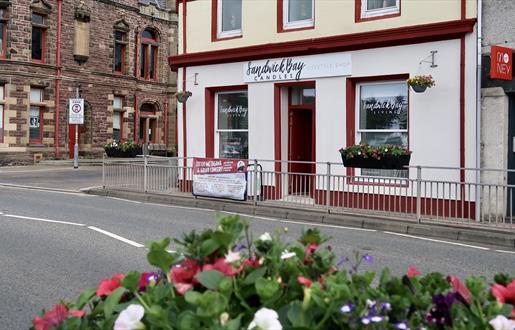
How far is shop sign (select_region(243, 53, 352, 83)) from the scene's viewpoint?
14.5 metres

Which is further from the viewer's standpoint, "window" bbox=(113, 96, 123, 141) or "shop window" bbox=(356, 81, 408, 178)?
"window" bbox=(113, 96, 123, 141)

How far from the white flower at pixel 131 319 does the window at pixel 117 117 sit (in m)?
34.4

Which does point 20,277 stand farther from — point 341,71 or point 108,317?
point 341,71

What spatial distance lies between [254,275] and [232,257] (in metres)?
0.14

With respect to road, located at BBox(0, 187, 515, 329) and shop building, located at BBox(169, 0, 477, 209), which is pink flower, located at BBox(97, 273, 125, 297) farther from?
shop building, located at BBox(169, 0, 477, 209)

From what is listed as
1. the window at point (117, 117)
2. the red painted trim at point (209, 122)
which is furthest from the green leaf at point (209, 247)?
the window at point (117, 117)

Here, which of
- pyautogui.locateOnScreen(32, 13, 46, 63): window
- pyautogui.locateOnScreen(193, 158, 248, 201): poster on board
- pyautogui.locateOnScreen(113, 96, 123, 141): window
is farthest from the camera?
pyautogui.locateOnScreen(113, 96, 123, 141): window

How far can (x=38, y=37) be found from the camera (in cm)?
3112

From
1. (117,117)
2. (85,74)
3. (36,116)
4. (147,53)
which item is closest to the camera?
(36,116)

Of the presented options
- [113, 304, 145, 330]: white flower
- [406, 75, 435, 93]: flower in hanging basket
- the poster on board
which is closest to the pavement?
the poster on board

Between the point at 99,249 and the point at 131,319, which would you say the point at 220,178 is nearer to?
the point at 99,249

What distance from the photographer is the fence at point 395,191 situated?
11.2 meters

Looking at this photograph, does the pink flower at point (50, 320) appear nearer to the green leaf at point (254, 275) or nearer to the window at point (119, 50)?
the green leaf at point (254, 275)

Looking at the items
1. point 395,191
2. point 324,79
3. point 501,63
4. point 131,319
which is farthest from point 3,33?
point 131,319
